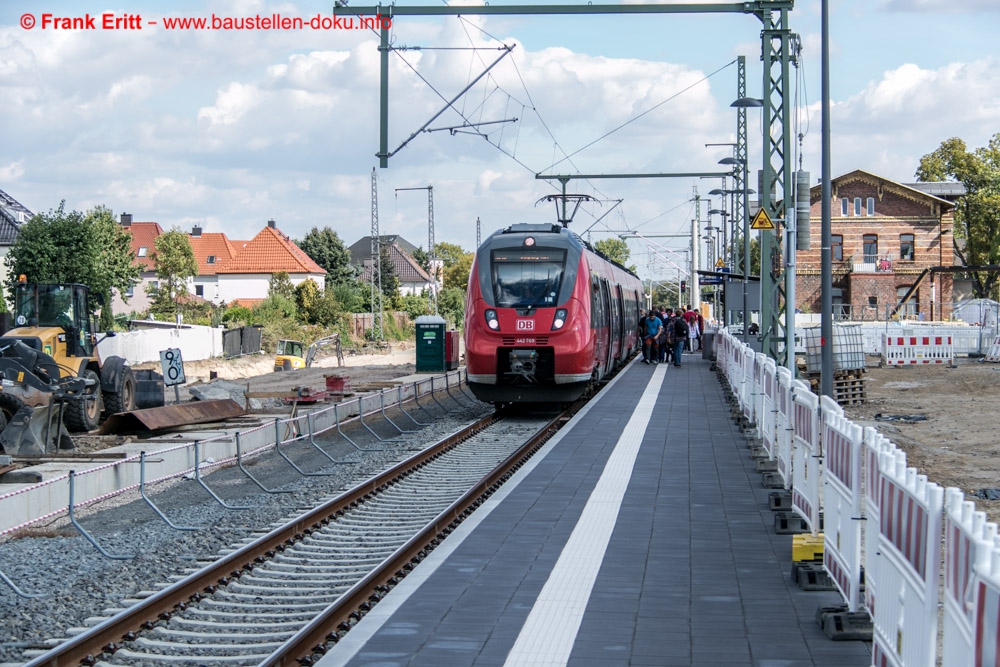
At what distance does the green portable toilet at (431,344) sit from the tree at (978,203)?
45.5 meters

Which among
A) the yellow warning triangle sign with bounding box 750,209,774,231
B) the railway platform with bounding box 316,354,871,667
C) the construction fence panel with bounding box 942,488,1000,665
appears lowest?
the railway platform with bounding box 316,354,871,667

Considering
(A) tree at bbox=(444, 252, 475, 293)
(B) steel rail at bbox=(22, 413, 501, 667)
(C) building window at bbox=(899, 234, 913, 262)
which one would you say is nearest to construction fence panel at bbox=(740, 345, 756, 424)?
(B) steel rail at bbox=(22, 413, 501, 667)

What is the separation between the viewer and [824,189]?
17.2 meters

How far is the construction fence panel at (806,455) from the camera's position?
848 cm

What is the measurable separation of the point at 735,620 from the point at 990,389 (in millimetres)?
25816

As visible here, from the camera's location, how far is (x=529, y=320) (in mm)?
19859

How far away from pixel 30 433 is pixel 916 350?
3262 cm

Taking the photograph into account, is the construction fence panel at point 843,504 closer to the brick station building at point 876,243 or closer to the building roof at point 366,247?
the brick station building at point 876,243

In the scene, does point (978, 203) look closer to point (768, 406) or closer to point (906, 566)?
point (768, 406)

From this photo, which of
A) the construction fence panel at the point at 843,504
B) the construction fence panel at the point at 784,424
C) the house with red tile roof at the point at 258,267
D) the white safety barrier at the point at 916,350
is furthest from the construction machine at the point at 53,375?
the house with red tile roof at the point at 258,267

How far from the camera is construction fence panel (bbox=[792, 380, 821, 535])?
27.8ft

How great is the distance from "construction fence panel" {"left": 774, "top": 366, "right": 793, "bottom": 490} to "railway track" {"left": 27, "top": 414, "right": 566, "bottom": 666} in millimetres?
3271

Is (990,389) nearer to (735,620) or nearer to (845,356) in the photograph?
(845,356)

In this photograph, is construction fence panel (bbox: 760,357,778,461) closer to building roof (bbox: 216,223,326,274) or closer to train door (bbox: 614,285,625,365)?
train door (bbox: 614,285,625,365)
